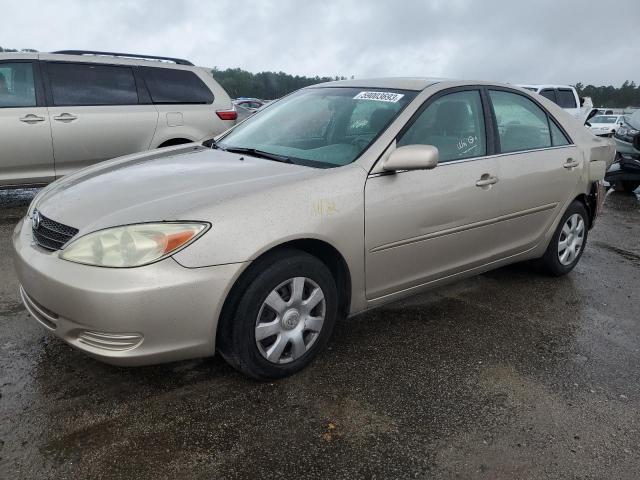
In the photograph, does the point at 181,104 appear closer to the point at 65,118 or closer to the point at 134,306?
the point at 65,118

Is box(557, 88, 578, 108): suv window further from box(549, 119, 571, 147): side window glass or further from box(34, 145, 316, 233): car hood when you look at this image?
box(34, 145, 316, 233): car hood

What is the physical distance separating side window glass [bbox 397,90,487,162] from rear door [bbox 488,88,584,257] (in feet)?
0.58

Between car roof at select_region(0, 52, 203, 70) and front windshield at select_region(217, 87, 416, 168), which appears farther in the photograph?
car roof at select_region(0, 52, 203, 70)

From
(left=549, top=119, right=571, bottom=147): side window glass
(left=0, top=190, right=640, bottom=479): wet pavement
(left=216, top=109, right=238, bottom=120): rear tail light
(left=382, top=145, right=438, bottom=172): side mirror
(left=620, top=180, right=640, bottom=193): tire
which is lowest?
(left=0, top=190, right=640, bottom=479): wet pavement

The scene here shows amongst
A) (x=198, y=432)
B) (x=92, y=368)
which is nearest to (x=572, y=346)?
(x=198, y=432)

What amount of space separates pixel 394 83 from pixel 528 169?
1115mm

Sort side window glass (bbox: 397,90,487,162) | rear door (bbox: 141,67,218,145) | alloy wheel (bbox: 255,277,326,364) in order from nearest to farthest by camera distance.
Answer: alloy wheel (bbox: 255,277,326,364) → side window glass (bbox: 397,90,487,162) → rear door (bbox: 141,67,218,145)

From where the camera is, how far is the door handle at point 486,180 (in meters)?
3.37

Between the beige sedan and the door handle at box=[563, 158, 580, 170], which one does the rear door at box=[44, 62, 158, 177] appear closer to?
the beige sedan

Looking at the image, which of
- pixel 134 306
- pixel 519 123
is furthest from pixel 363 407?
pixel 519 123

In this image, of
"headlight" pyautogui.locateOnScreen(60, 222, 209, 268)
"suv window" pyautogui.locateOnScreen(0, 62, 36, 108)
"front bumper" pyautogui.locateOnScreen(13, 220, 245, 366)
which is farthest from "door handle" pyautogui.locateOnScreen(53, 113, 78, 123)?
"headlight" pyautogui.locateOnScreen(60, 222, 209, 268)

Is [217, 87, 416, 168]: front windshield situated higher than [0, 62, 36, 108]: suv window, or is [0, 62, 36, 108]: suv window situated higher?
[0, 62, 36, 108]: suv window

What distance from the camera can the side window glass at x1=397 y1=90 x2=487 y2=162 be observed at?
10.4 feet

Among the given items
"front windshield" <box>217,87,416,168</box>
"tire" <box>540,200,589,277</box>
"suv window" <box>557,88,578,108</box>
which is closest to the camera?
"front windshield" <box>217,87,416,168</box>
